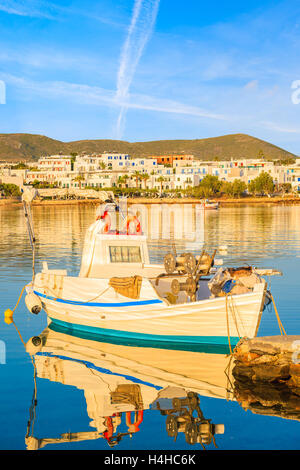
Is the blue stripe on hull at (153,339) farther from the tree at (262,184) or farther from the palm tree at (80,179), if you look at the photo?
the palm tree at (80,179)

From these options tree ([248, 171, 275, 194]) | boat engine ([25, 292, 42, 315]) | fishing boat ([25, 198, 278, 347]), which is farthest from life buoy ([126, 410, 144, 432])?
tree ([248, 171, 275, 194])

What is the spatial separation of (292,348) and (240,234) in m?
42.2

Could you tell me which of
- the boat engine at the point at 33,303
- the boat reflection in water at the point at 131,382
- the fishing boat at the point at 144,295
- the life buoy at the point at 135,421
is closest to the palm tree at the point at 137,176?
the fishing boat at the point at 144,295

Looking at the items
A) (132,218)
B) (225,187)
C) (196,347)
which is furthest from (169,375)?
(225,187)

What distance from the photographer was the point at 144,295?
53.7 ft

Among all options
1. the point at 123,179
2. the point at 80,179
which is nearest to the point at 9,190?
the point at 80,179

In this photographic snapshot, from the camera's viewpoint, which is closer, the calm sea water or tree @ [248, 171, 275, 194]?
the calm sea water

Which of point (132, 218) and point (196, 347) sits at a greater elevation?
point (132, 218)

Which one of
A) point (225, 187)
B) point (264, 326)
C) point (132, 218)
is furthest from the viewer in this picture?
point (225, 187)

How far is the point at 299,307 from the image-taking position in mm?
20984

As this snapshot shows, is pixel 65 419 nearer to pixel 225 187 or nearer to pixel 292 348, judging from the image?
pixel 292 348

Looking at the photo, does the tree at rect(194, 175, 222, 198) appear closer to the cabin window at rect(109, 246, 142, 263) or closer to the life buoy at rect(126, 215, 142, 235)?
the life buoy at rect(126, 215, 142, 235)

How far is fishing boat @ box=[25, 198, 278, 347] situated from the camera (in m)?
15.2

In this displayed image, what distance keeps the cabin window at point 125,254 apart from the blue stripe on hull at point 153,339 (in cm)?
290
